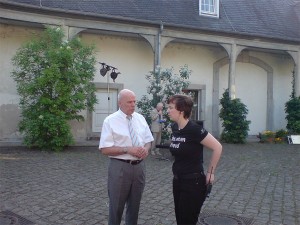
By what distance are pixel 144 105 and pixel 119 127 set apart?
361 inches

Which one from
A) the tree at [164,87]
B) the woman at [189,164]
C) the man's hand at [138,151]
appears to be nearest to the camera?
the woman at [189,164]

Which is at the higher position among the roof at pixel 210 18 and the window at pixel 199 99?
the roof at pixel 210 18

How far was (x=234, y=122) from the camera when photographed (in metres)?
17.2

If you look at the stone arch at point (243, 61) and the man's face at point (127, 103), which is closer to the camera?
the man's face at point (127, 103)

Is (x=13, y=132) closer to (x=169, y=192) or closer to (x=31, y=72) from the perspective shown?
(x=31, y=72)

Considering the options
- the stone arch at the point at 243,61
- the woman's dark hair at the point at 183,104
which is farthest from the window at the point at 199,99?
the woman's dark hair at the point at 183,104

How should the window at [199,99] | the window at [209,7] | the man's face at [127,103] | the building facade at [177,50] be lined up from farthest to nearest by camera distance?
1. the window at [209,7]
2. the window at [199,99]
3. the building facade at [177,50]
4. the man's face at [127,103]

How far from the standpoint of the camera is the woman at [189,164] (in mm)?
4180

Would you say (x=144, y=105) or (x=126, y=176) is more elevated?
(x=144, y=105)

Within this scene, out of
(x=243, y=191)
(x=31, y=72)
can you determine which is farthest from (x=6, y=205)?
(x=31, y=72)

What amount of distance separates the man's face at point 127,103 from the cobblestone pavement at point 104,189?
1.96 metres

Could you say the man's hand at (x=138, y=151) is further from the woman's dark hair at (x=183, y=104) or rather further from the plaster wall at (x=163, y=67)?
the plaster wall at (x=163, y=67)

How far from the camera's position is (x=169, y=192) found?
25.5 feet

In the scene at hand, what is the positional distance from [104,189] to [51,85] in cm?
610
